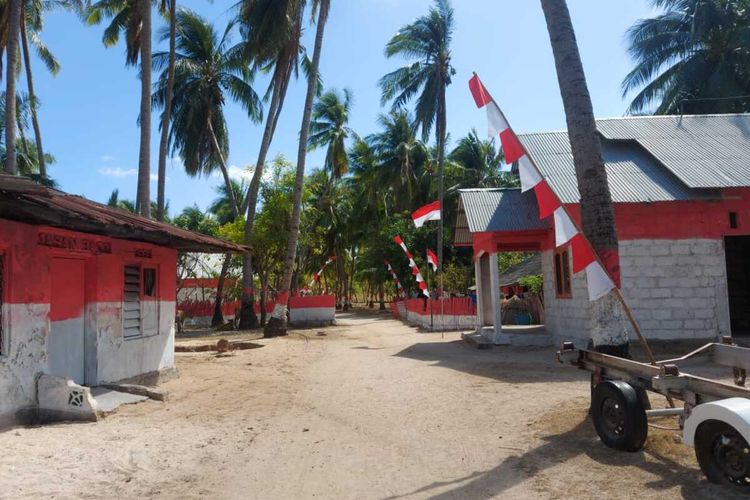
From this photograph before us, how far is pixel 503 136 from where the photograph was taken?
7320mm

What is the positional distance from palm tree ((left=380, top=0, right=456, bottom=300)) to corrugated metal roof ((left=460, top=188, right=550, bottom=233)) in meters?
9.76

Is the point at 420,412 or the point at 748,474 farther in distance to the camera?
the point at 420,412

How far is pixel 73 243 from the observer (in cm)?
836

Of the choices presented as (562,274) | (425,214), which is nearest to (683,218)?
(562,274)

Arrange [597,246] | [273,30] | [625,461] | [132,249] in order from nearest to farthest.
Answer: [625,461] → [597,246] → [132,249] → [273,30]

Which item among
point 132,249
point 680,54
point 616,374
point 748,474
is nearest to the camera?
point 748,474

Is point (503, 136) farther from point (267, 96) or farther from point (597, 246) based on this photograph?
point (267, 96)

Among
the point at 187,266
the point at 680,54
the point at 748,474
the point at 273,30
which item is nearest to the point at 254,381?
the point at 748,474

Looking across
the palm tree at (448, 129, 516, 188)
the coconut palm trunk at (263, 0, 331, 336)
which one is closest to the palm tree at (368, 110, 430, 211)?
the palm tree at (448, 129, 516, 188)

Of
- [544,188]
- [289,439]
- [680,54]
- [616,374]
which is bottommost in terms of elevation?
[289,439]

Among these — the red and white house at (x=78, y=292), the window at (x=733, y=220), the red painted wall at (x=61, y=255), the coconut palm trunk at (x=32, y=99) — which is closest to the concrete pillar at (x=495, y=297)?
the window at (x=733, y=220)

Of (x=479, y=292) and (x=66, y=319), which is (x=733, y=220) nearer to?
(x=479, y=292)

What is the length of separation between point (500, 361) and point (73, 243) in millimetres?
9241

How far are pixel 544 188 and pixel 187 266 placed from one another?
3065cm
